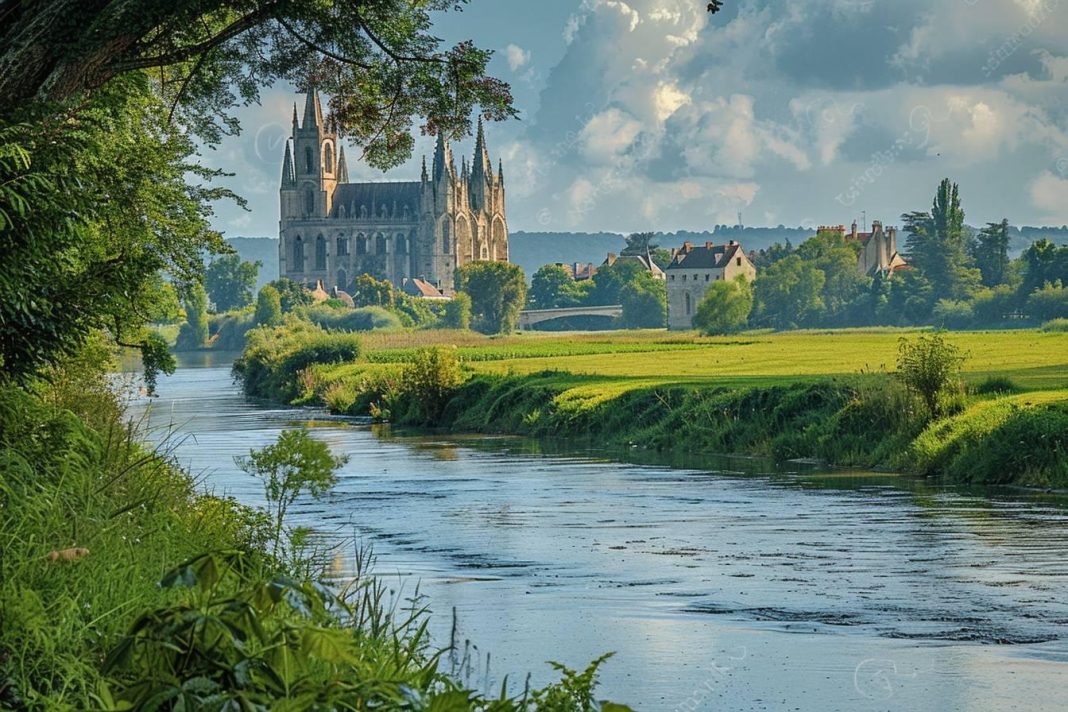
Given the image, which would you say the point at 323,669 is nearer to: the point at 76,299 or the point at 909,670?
the point at 76,299

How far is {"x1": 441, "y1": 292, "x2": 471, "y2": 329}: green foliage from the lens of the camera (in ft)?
609

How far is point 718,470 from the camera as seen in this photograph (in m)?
30.4

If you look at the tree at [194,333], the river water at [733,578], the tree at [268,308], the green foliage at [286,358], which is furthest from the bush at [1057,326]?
the tree at [194,333]

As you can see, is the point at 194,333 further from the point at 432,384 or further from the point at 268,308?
the point at 432,384

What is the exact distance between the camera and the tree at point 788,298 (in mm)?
173750

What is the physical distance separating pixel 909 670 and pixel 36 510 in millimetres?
6322

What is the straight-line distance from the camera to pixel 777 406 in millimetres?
34781

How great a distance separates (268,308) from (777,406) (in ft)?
491

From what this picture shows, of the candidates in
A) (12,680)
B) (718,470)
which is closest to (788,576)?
(12,680)

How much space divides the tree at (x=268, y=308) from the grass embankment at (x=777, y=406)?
11020 centimetres

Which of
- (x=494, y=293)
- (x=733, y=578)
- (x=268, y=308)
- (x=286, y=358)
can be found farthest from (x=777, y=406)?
(x=494, y=293)

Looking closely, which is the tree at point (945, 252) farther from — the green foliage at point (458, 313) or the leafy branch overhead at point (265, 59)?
the leafy branch overhead at point (265, 59)

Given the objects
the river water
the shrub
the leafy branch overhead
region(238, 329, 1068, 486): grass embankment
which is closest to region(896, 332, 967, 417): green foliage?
region(238, 329, 1068, 486): grass embankment

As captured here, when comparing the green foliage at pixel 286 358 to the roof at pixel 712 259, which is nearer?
the green foliage at pixel 286 358
